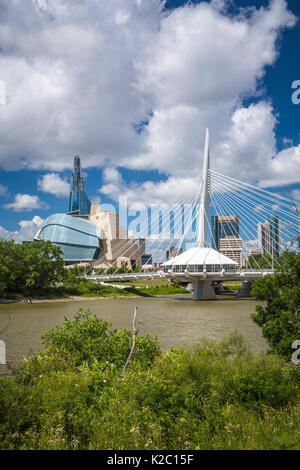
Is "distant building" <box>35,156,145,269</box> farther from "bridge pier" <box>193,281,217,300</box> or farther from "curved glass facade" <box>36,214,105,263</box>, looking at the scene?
"bridge pier" <box>193,281,217,300</box>

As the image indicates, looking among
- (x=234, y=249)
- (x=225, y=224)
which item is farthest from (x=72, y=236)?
(x=225, y=224)

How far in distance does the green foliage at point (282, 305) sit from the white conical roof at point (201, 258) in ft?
114

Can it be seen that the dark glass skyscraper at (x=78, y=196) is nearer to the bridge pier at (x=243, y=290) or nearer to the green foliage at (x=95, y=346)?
the bridge pier at (x=243, y=290)

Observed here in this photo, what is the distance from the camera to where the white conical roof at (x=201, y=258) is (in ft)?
155

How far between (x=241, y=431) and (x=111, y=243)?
106 metres

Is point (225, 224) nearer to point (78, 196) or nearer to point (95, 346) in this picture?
point (95, 346)

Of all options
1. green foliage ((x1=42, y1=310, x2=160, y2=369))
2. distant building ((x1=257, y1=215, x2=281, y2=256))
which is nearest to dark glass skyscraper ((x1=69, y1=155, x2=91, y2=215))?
distant building ((x1=257, y1=215, x2=281, y2=256))

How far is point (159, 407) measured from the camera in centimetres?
648

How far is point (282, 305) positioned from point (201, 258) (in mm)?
36300

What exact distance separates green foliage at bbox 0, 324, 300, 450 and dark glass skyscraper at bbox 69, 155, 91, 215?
163277 mm

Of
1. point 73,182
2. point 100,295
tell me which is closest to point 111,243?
point 100,295

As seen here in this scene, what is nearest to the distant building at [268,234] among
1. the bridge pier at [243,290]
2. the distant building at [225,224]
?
the distant building at [225,224]

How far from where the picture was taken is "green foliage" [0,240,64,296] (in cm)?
4528
